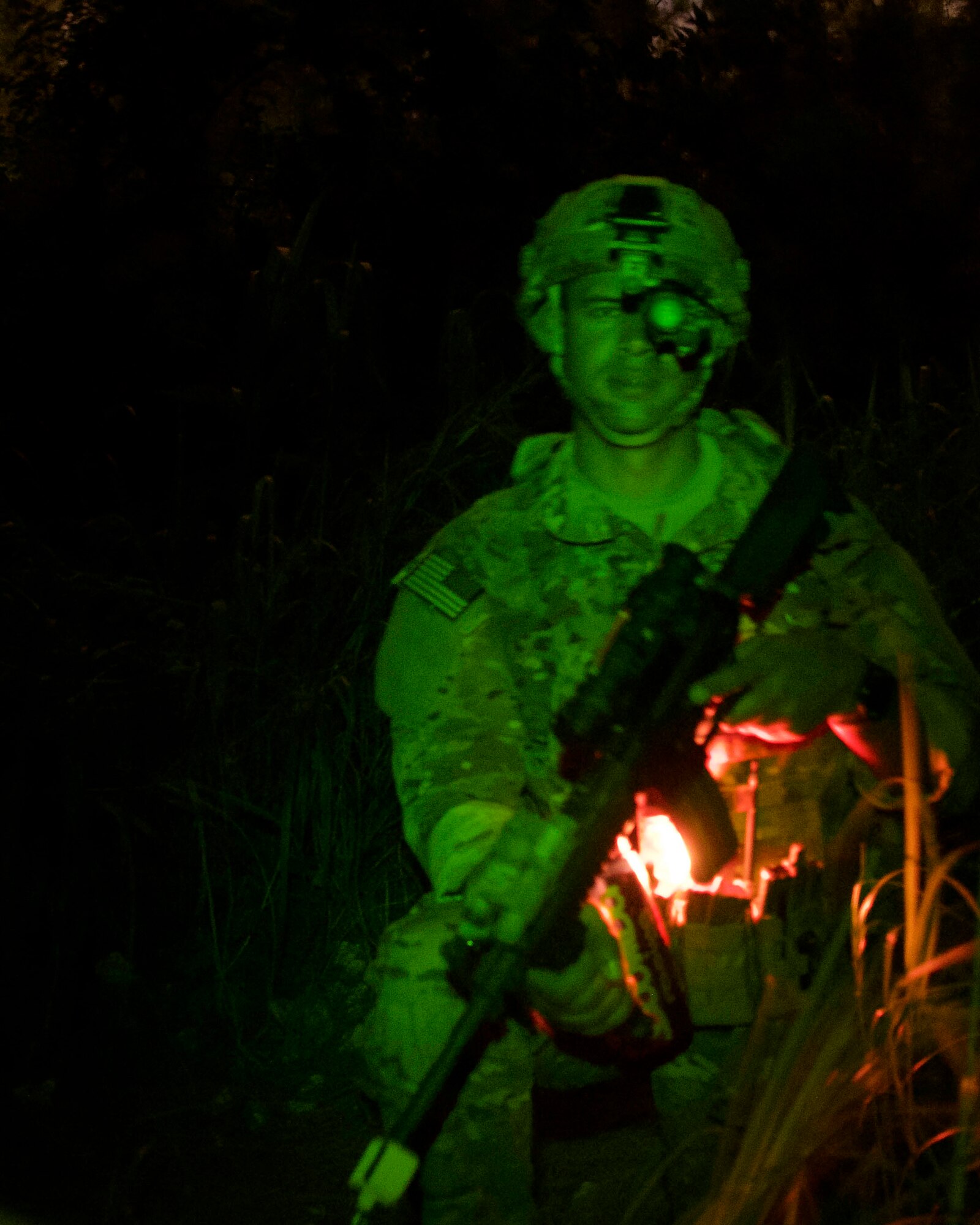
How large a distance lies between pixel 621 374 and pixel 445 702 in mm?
671

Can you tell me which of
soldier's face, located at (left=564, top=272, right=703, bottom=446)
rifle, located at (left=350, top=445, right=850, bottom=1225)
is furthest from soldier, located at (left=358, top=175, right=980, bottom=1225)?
rifle, located at (left=350, top=445, right=850, bottom=1225)

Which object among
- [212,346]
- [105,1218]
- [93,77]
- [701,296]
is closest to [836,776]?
[701,296]

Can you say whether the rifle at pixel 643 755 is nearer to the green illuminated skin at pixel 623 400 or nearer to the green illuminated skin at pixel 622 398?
the green illuminated skin at pixel 623 400

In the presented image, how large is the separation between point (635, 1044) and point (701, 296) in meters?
1.31

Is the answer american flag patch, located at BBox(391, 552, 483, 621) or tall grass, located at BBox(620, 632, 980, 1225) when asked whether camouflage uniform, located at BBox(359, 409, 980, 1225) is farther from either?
tall grass, located at BBox(620, 632, 980, 1225)

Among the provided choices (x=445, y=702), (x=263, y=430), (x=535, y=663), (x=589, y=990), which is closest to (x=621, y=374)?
(x=535, y=663)

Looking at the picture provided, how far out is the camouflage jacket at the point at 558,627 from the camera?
2205 mm

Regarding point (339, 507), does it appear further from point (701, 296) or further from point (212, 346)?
point (701, 296)

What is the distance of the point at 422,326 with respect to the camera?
6320 millimetres

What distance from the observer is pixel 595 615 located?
2.29m

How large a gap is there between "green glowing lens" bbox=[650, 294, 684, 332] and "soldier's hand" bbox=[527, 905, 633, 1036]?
3.34ft

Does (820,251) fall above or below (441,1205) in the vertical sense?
above

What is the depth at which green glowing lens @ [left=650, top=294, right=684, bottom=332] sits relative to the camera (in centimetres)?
227

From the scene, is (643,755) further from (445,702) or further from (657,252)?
(657,252)
